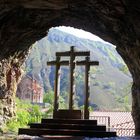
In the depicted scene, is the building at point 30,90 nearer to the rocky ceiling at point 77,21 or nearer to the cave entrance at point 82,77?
the cave entrance at point 82,77

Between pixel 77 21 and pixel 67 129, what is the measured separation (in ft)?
14.0

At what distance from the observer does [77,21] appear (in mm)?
14523

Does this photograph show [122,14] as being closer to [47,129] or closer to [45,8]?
[45,8]

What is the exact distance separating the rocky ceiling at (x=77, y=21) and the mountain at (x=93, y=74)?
3025 inches

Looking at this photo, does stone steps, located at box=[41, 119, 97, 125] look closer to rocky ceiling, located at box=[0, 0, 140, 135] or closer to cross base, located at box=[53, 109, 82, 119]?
cross base, located at box=[53, 109, 82, 119]

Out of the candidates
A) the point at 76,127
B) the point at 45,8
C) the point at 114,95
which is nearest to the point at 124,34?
the point at 45,8

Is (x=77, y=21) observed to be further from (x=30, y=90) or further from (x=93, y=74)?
(x=93, y=74)

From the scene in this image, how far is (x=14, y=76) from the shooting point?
18.7 meters

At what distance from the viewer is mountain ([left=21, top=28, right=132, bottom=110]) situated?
4348 inches

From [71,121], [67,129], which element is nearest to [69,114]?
[71,121]

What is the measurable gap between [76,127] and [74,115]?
1213mm

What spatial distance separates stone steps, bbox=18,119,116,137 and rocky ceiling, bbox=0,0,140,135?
2312 millimetres

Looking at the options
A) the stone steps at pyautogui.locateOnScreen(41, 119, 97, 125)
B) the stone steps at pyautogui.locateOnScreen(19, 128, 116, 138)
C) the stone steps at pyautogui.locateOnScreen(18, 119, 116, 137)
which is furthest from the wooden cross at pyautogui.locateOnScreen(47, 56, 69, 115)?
the stone steps at pyautogui.locateOnScreen(19, 128, 116, 138)

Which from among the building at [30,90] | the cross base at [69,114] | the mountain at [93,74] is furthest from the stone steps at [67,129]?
the mountain at [93,74]
